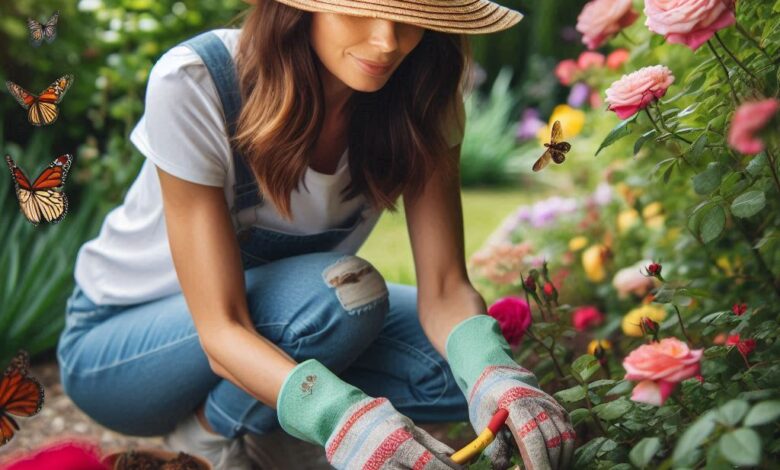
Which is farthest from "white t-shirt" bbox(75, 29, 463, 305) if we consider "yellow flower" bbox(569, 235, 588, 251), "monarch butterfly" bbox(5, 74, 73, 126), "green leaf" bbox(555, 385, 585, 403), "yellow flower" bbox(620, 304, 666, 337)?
"yellow flower" bbox(569, 235, 588, 251)

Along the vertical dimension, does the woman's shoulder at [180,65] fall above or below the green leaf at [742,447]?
above

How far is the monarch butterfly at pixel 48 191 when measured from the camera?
1.20 meters

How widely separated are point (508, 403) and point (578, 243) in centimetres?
154

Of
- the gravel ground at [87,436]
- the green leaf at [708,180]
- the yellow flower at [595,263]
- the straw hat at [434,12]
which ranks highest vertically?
the straw hat at [434,12]

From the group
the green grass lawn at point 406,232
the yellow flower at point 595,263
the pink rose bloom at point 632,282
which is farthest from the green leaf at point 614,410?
the green grass lawn at point 406,232

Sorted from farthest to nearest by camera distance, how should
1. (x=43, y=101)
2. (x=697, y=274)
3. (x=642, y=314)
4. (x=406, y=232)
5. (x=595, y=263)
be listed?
(x=406, y=232), (x=595, y=263), (x=642, y=314), (x=697, y=274), (x=43, y=101)

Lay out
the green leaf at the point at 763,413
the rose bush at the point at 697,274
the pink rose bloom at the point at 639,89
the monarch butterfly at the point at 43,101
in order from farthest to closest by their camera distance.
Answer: the pink rose bloom at the point at 639,89, the monarch butterfly at the point at 43,101, the rose bush at the point at 697,274, the green leaf at the point at 763,413

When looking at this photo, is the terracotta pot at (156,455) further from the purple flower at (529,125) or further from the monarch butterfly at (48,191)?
the purple flower at (529,125)

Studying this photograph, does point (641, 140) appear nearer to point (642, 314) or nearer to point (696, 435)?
point (696, 435)

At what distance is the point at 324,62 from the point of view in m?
1.51

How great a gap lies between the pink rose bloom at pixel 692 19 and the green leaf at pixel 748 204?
0.70ft

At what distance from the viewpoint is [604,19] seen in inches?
69.7

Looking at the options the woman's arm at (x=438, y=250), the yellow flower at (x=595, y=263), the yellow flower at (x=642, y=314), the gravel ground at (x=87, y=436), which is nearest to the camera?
the woman's arm at (x=438, y=250)

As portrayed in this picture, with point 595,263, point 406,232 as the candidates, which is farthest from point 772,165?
point 406,232
